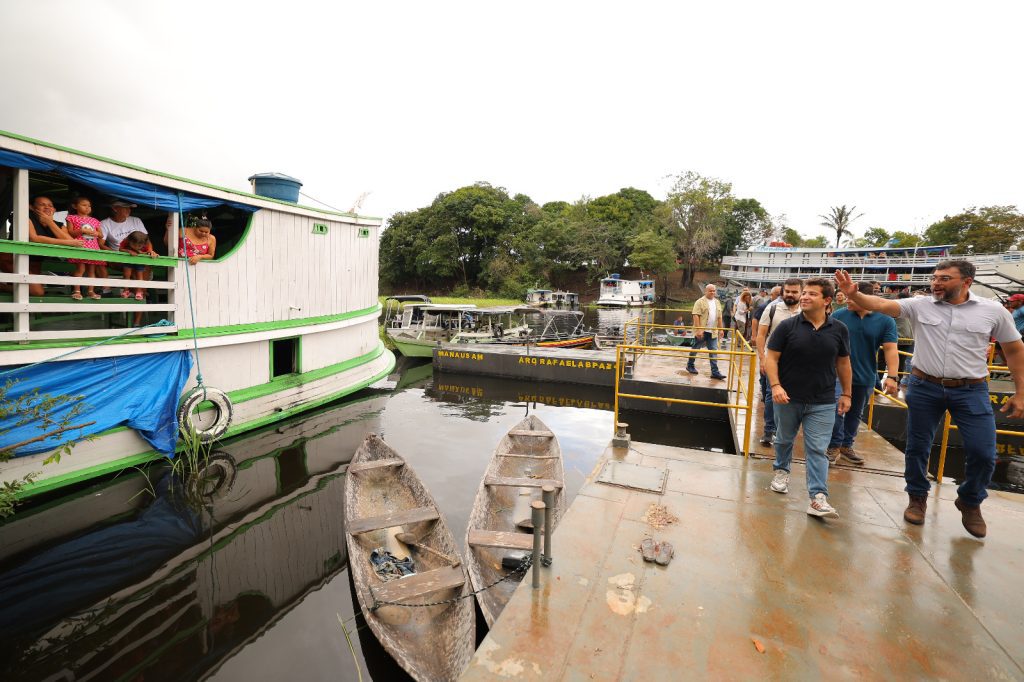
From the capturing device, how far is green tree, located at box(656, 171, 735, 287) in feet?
164

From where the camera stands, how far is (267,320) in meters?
9.69

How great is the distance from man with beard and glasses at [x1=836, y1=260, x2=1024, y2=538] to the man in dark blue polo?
814mm

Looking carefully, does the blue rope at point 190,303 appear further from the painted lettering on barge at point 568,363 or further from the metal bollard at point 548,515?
the painted lettering on barge at point 568,363

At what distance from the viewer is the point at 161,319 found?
25.8 ft

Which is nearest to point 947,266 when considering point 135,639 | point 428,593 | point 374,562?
point 428,593

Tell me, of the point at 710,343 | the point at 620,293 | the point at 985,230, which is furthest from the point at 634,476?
the point at 985,230

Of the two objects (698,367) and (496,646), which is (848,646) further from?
(698,367)

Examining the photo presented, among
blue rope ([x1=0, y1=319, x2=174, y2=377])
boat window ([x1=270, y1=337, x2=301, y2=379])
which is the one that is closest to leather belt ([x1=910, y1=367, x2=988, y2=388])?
blue rope ([x1=0, y1=319, x2=174, y2=377])

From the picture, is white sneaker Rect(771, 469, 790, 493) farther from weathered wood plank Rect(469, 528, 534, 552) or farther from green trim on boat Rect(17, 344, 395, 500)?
green trim on boat Rect(17, 344, 395, 500)

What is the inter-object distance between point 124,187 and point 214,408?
3.81m

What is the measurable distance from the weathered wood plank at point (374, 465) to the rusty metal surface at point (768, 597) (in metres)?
3.19

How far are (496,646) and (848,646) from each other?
2.10 metres

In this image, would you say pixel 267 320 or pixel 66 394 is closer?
pixel 66 394

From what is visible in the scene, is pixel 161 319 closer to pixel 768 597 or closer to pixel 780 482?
pixel 768 597
